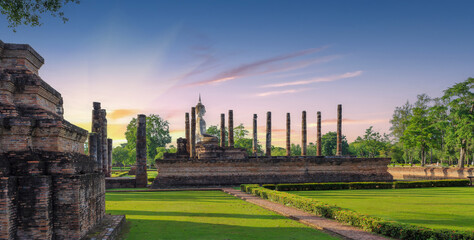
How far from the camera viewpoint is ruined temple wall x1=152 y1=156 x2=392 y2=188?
2402cm

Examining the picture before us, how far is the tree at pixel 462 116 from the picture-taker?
33.4m

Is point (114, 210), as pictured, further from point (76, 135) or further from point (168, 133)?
point (168, 133)

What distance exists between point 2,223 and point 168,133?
6049 cm

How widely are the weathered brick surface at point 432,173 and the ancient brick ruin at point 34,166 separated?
102 feet

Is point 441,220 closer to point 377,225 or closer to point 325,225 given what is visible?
point 377,225

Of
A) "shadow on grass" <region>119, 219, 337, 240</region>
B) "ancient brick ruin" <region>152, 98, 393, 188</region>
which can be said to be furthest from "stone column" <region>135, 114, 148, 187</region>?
"shadow on grass" <region>119, 219, 337, 240</region>

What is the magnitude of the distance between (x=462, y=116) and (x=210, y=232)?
109 ft

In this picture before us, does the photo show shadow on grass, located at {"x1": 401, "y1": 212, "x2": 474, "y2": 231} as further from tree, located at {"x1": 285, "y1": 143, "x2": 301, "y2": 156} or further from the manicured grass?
tree, located at {"x1": 285, "y1": 143, "x2": 301, "y2": 156}

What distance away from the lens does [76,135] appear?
811 centimetres

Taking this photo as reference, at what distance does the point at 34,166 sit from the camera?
6789 mm

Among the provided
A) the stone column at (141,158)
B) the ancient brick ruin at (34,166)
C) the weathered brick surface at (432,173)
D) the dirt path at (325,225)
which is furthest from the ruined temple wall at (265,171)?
the ancient brick ruin at (34,166)

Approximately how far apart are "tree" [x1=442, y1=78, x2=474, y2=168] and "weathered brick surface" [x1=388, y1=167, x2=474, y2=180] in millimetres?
2849

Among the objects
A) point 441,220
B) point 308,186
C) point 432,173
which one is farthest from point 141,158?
point 432,173

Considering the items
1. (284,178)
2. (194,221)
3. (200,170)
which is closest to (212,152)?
(200,170)
